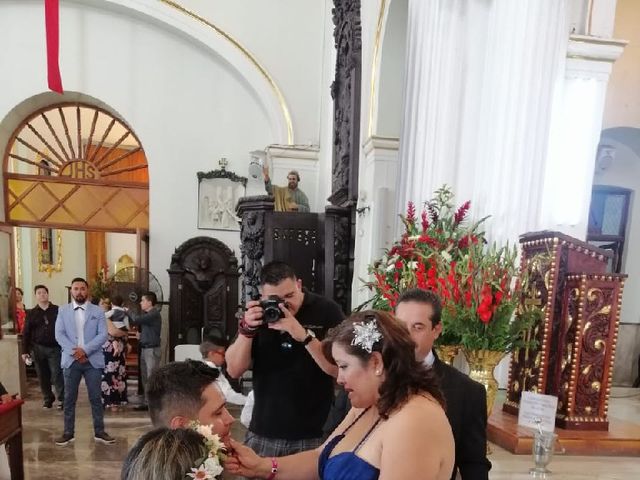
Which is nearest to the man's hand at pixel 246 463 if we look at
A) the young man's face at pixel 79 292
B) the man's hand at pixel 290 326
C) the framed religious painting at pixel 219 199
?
the man's hand at pixel 290 326

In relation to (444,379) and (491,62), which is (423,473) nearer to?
(444,379)

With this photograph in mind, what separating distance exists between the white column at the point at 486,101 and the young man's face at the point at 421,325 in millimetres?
1392

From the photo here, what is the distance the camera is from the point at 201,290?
8.66m

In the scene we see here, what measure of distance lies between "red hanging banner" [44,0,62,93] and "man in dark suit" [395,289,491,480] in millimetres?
8796

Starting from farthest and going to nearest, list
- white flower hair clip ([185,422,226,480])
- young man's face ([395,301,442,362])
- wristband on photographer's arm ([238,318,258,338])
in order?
wristband on photographer's arm ([238,318,258,338]) → young man's face ([395,301,442,362]) → white flower hair clip ([185,422,226,480])

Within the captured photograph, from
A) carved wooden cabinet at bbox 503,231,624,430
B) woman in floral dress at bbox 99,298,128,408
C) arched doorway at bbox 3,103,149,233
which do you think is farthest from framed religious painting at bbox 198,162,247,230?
carved wooden cabinet at bbox 503,231,624,430

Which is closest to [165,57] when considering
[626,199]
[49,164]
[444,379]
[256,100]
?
[256,100]

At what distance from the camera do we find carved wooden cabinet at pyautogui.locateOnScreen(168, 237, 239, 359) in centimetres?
856

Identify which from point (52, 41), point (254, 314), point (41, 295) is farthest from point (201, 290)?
point (254, 314)

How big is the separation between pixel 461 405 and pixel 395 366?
20.5 inches

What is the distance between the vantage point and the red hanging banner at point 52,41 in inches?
317

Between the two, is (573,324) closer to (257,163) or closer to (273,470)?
(273,470)

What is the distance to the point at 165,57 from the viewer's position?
9164 mm

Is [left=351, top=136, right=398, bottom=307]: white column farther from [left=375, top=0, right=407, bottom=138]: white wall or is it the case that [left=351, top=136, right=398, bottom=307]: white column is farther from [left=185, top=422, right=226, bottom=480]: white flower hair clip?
[left=185, top=422, right=226, bottom=480]: white flower hair clip
